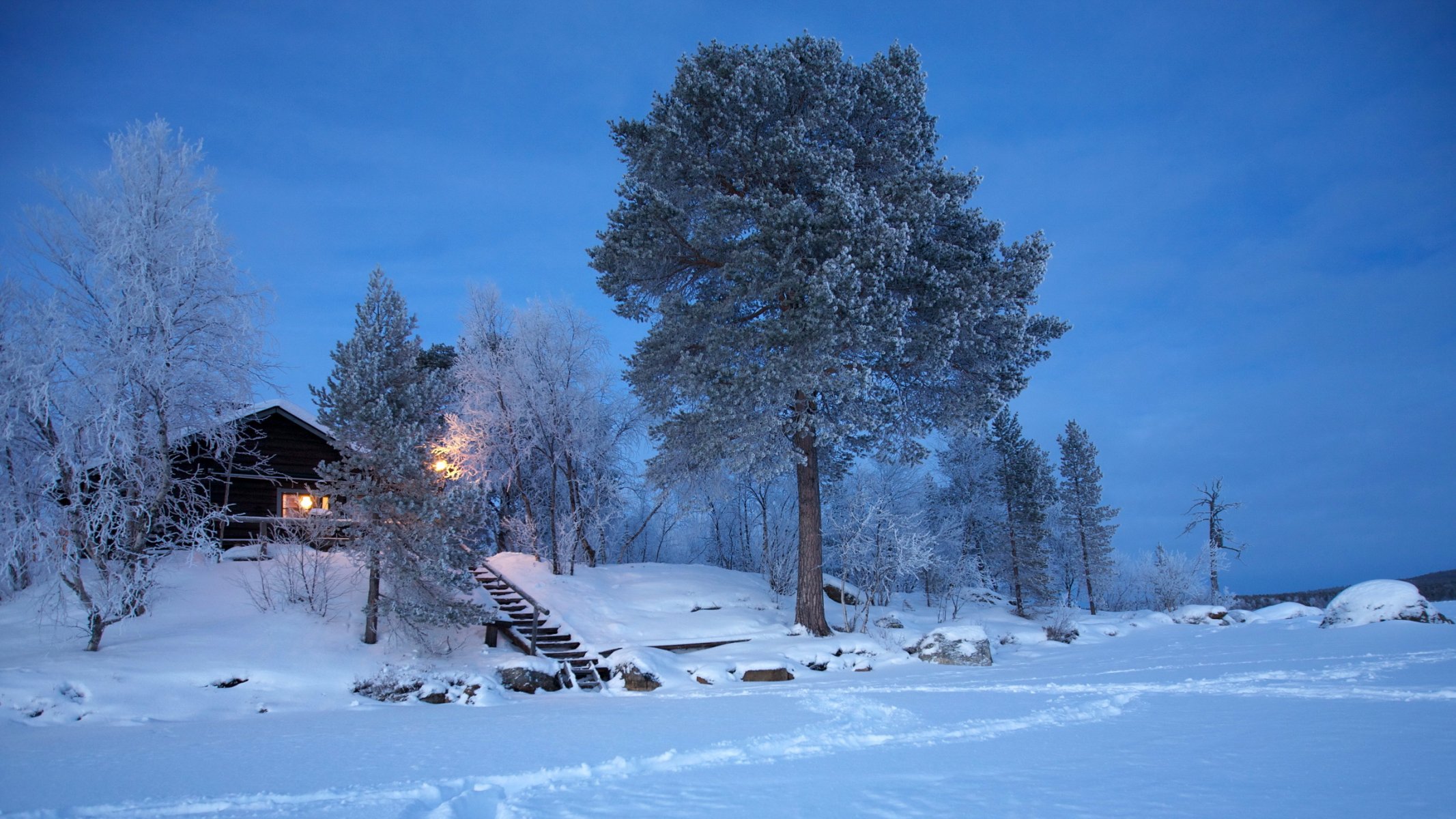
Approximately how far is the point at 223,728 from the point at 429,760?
15.6 ft

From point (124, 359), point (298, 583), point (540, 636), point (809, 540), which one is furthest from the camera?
point (809, 540)

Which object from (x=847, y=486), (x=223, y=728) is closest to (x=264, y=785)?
(x=223, y=728)

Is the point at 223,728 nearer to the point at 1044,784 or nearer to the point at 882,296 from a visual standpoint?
the point at 1044,784

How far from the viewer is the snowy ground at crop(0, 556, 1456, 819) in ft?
15.7

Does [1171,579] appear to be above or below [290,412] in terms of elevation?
below

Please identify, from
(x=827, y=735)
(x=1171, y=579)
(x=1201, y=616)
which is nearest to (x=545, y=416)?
(x=827, y=735)

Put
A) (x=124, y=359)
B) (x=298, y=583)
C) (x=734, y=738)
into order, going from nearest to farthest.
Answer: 1. (x=734, y=738)
2. (x=124, y=359)
3. (x=298, y=583)

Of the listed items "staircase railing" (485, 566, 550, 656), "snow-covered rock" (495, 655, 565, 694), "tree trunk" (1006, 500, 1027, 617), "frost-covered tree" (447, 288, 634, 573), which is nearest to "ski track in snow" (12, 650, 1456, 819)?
"snow-covered rock" (495, 655, 565, 694)

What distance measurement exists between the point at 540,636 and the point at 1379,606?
852 inches

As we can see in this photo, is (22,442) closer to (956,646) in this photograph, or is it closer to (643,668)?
(643,668)

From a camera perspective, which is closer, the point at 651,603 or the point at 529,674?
the point at 529,674

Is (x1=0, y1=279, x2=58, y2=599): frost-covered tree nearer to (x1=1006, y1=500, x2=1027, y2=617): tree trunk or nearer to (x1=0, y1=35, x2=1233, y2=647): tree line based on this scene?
(x1=0, y1=35, x2=1233, y2=647): tree line

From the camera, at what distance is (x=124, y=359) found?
13195 millimetres

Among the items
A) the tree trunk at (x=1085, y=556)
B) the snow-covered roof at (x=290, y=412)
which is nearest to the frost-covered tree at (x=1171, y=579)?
the tree trunk at (x=1085, y=556)
